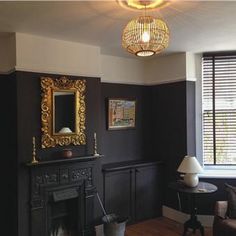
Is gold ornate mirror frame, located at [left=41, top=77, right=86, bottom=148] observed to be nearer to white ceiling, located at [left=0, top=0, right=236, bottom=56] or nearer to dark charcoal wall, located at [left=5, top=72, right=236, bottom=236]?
dark charcoal wall, located at [left=5, top=72, right=236, bottom=236]

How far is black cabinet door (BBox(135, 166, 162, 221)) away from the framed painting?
722mm

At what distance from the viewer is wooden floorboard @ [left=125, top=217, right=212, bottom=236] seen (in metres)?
3.81

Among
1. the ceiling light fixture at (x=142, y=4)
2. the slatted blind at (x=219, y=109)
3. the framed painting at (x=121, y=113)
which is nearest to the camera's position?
the ceiling light fixture at (x=142, y=4)

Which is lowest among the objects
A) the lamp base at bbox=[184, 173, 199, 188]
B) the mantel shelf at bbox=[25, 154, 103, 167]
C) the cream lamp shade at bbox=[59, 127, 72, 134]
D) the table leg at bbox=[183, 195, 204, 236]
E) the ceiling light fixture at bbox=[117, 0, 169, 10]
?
the table leg at bbox=[183, 195, 204, 236]

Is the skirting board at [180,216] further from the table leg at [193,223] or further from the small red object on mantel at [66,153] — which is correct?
the small red object on mantel at [66,153]

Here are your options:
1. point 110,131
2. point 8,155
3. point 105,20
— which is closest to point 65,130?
point 8,155

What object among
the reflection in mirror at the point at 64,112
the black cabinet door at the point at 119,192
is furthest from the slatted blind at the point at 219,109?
the reflection in mirror at the point at 64,112

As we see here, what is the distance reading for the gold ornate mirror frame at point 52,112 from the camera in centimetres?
330

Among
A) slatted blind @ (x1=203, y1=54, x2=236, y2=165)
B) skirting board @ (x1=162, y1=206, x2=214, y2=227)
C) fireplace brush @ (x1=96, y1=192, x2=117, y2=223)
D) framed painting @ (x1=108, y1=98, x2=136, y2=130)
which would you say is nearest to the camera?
fireplace brush @ (x1=96, y1=192, x2=117, y2=223)

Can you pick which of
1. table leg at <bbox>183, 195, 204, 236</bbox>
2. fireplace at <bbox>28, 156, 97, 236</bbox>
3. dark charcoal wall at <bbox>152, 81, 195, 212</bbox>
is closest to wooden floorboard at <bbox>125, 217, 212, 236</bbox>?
table leg at <bbox>183, 195, 204, 236</bbox>

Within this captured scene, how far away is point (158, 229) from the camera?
3.97 m

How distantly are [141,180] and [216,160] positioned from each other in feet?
3.79

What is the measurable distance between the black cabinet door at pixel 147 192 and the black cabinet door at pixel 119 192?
13cm

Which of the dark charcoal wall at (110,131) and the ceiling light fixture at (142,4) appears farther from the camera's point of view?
the dark charcoal wall at (110,131)
